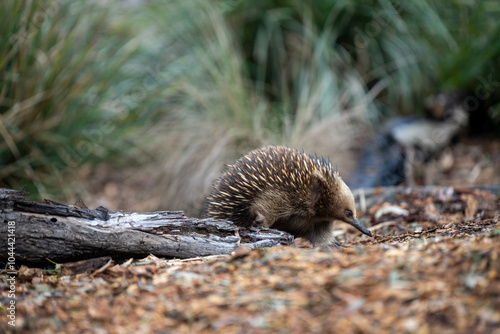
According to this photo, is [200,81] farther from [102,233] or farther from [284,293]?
[284,293]

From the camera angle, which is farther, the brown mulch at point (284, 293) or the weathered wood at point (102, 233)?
the weathered wood at point (102, 233)

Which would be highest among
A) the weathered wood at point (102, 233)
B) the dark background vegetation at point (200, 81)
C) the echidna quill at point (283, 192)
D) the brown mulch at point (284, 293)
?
the dark background vegetation at point (200, 81)

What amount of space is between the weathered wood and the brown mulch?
98 mm

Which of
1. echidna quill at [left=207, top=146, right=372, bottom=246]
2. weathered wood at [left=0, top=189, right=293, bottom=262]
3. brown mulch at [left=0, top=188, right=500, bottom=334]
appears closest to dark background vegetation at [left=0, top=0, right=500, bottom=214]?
echidna quill at [left=207, top=146, right=372, bottom=246]

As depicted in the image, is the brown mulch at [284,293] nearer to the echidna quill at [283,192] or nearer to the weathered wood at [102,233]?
the weathered wood at [102,233]

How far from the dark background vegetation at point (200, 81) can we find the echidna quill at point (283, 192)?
5.27 feet

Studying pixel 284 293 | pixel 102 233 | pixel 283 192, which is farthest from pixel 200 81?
pixel 284 293

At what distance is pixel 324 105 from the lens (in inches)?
243

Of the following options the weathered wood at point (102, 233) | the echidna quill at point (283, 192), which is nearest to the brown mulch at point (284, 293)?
the weathered wood at point (102, 233)

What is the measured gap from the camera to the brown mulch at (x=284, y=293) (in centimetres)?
181

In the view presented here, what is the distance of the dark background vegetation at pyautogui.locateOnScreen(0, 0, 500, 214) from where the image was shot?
5059mm

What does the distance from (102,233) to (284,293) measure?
1.15 meters

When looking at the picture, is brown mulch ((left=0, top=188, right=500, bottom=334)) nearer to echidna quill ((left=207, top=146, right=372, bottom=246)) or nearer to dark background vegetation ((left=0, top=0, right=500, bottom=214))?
echidna quill ((left=207, top=146, right=372, bottom=246))

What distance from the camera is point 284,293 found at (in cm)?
204
